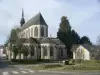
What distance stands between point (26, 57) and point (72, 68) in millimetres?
49067

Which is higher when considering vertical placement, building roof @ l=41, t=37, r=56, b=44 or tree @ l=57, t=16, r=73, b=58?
tree @ l=57, t=16, r=73, b=58

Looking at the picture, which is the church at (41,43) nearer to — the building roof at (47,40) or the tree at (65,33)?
the building roof at (47,40)

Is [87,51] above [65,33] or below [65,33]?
below

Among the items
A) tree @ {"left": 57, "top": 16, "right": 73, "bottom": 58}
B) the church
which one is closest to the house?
the church

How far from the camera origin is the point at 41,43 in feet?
305

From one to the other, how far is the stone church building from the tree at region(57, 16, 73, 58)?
43.8 feet

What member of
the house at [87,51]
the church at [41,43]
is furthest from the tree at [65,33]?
the church at [41,43]

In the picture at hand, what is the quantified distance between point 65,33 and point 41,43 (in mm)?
23191

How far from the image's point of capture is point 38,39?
Result: 317ft

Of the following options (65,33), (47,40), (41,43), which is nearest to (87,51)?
(47,40)

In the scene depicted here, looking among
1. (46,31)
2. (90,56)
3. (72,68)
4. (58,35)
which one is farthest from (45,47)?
(72,68)

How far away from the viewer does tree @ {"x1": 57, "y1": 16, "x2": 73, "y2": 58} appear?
111m

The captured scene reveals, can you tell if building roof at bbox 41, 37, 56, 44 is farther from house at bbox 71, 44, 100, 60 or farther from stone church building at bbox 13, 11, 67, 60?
house at bbox 71, 44, 100, 60

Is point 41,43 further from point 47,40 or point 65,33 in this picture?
point 65,33
